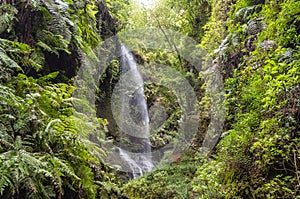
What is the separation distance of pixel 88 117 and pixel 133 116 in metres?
5.96

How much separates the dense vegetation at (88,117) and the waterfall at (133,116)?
248cm

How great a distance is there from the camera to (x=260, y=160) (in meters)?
3.34

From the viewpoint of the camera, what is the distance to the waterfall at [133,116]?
31.0ft

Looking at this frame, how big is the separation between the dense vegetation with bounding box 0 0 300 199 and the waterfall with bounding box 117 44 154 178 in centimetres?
248

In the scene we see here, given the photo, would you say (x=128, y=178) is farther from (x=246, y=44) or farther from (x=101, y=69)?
(x=246, y=44)

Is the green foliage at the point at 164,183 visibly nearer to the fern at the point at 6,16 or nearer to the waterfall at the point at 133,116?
the waterfall at the point at 133,116

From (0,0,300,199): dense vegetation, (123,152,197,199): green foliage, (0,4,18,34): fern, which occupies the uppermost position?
(0,4,18,34): fern

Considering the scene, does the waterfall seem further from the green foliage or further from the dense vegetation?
the dense vegetation

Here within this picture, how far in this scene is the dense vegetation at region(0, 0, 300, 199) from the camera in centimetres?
237

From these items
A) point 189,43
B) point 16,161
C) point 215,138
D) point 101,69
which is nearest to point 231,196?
point 16,161

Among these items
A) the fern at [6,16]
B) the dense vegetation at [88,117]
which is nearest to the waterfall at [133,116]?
the dense vegetation at [88,117]

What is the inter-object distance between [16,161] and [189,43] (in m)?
9.21

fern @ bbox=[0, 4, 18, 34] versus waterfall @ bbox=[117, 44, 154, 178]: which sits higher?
fern @ bbox=[0, 4, 18, 34]

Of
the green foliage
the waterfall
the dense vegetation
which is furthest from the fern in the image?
the waterfall
